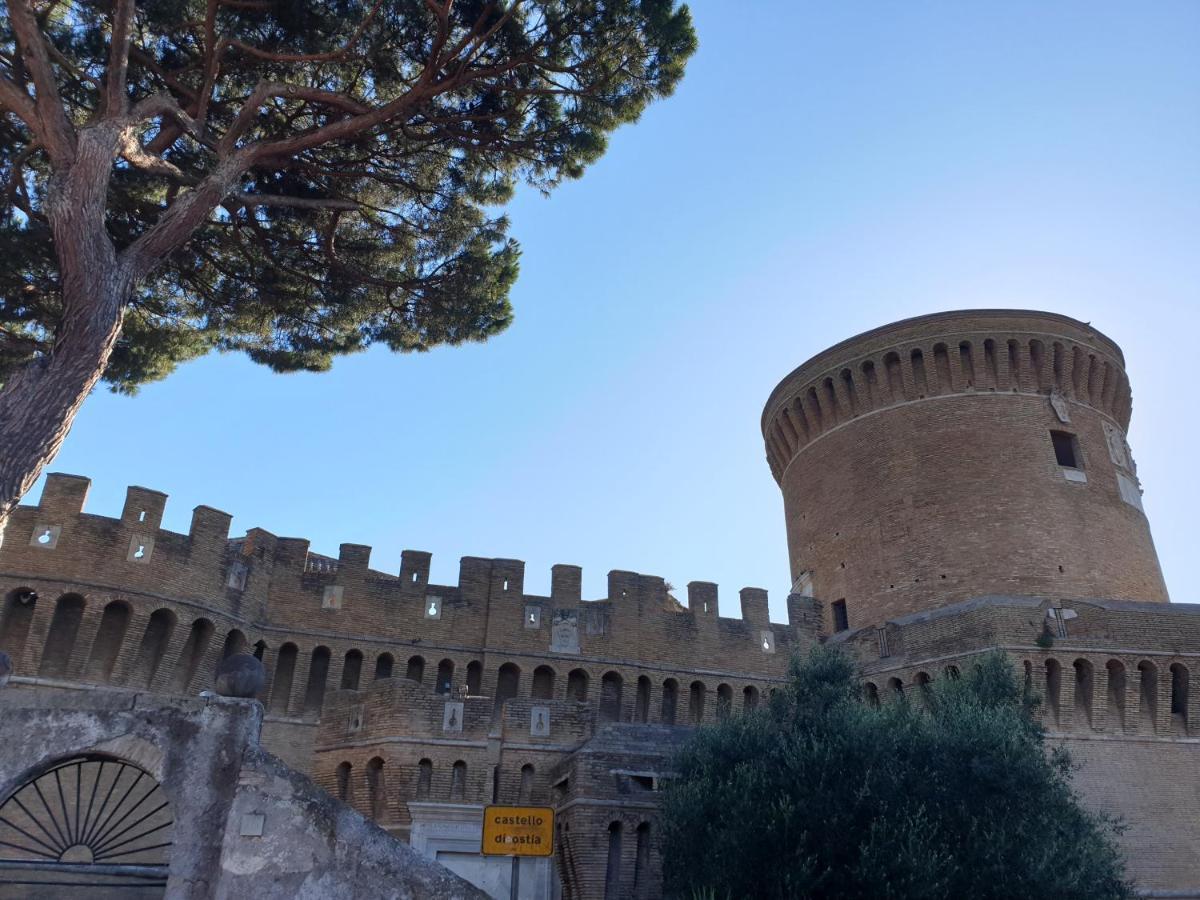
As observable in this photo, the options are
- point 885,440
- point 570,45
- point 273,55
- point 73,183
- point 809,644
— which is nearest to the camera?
point 73,183

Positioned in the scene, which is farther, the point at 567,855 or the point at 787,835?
the point at 567,855

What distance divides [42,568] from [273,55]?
8173 mm

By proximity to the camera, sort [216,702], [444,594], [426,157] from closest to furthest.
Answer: [216,702] < [426,157] < [444,594]

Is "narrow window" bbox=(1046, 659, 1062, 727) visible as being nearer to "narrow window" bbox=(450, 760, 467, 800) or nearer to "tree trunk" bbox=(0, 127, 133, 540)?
"narrow window" bbox=(450, 760, 467, 800)

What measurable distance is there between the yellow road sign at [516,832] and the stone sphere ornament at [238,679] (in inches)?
88.8

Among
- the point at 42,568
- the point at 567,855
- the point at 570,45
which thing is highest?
the point at 570,45

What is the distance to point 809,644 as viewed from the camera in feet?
62.4

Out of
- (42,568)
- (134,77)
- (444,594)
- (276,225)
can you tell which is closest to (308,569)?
(444,594)

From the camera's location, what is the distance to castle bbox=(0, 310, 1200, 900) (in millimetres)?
13523

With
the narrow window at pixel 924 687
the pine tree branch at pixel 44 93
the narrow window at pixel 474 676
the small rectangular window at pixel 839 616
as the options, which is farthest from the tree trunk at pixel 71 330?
the small rectangular window at pixel 839 616

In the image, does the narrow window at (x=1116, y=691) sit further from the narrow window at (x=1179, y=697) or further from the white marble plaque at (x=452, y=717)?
the white marble plaque at (x=452, y=717)

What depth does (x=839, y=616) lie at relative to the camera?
20.2 m

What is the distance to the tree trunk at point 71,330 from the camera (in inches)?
320

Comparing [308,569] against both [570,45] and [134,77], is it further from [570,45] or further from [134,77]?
[570,45]
